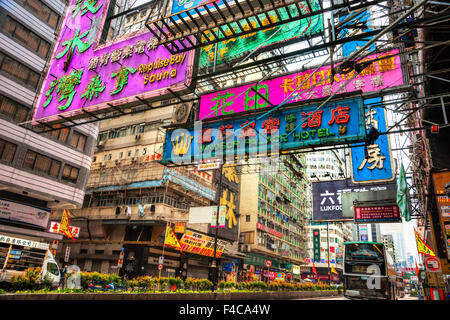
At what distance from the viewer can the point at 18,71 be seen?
2281 cm

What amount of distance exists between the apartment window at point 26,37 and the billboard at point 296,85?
1996 cm

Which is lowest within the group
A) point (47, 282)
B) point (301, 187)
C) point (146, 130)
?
point (47, 282)

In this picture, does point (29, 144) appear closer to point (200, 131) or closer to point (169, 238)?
point (169, 238)

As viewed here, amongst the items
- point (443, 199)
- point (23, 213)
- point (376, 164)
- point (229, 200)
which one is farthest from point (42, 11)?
point (443, 199)

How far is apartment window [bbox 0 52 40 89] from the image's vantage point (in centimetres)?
2191

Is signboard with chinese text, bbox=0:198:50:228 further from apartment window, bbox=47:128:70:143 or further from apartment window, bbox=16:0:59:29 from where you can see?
apartment window, bbox=16:0:59:29

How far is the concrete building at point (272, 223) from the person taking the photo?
1823 inches

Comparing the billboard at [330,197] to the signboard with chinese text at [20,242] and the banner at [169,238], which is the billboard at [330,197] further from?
the signboard with chinese text at [20,242]

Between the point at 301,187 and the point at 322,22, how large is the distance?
67979 millimetres

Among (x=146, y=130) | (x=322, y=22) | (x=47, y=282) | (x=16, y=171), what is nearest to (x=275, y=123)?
(x=322, y=22)

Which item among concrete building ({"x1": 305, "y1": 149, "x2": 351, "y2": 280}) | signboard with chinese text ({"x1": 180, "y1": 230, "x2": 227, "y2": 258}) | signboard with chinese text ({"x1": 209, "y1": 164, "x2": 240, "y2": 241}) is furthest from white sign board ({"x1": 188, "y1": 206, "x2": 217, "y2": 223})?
concrete building ({"x1": 305, "y1": 149, "x2": 351, "y2": 280})

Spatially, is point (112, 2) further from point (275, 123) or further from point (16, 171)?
point (16, 171)
